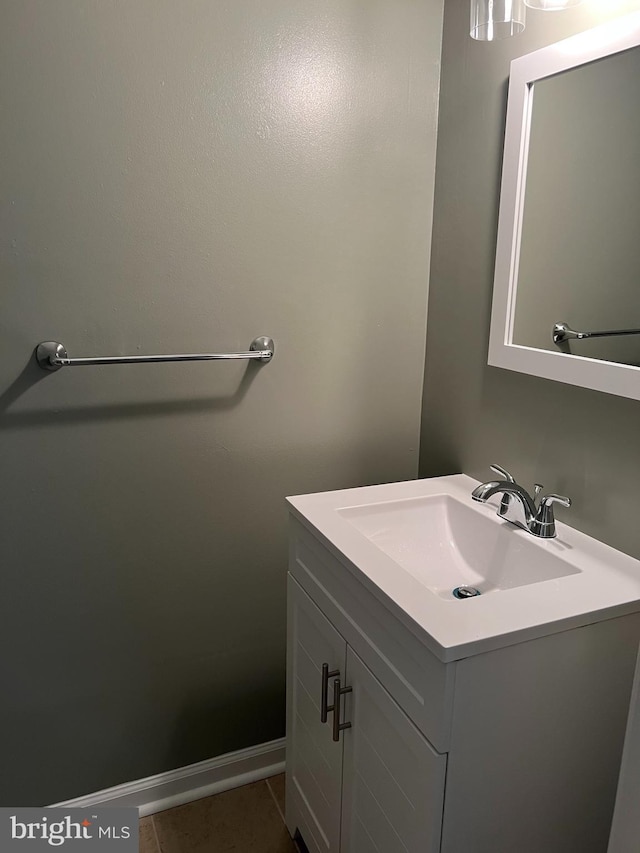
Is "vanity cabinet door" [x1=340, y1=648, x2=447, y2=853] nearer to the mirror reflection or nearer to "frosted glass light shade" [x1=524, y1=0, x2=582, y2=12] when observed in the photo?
the mirror reflection

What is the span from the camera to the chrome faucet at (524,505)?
1.33 m

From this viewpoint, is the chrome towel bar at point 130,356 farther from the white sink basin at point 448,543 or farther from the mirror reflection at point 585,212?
the mirror reflection at point 585,212

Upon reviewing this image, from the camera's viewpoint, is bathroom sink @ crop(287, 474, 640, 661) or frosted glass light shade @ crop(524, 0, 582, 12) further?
frosted glass light shade @ crop(524, 0, 582, 12)

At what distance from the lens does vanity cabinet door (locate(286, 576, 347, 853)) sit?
136 centimetres

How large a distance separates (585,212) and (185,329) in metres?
0.87

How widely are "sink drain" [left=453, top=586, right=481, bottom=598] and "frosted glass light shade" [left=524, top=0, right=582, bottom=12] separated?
110 cm

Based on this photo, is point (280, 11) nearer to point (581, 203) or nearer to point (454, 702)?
point (581, 203)

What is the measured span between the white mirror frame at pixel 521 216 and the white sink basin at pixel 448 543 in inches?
13.0

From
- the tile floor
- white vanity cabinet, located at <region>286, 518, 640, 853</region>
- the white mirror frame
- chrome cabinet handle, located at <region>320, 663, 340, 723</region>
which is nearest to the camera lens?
white vanity cabinet, located at <region>286, 518, 640, 853</region>

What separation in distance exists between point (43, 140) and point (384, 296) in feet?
2.76

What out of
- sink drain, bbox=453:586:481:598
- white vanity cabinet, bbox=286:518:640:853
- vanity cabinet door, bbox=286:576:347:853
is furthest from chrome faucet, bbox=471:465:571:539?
vanity cabinet door, bbox=286:576:347:853

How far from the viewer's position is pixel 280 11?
1485 mm

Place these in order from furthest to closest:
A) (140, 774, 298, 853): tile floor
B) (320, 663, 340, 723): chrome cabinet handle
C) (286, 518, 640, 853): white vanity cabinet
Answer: (140, 774, 298, 853): tile floor → (320, 663, 340, 723): chrome cabinet handle → (286, 518, 640, 853): white vanity cabinet

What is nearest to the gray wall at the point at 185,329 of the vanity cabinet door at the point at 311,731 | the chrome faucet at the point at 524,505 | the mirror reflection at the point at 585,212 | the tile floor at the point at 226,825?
the tile floor at the point at 226,825
